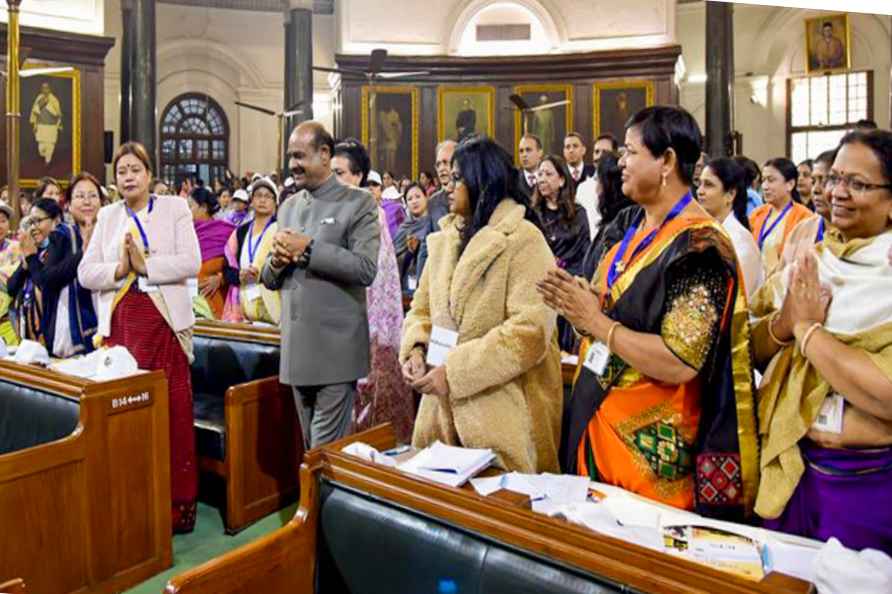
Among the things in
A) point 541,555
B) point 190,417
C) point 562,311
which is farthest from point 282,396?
point 541,555

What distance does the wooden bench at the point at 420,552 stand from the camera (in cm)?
138

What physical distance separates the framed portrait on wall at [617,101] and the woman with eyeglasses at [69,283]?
1160 cm

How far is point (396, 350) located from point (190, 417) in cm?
98

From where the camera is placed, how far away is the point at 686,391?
1823 mm

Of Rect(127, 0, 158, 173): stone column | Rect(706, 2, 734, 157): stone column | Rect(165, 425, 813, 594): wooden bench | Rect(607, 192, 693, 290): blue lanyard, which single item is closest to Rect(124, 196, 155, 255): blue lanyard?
Rect(165, 425, 813, 594): wooden bench

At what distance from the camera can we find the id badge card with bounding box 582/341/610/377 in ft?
6.22

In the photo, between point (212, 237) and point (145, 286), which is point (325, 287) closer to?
point (145, 286)

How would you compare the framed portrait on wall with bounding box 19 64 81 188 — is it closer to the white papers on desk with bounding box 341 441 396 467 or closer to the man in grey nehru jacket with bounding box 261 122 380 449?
the man in grey nehru jacket with bounding box 261 122 380 449

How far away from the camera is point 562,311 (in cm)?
188

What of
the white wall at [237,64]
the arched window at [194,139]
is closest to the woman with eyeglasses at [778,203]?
the white wall at [237,64]

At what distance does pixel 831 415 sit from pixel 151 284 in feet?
8.91

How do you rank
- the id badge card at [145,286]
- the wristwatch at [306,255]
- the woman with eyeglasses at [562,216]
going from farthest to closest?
the woman with eyeglasses at [562,216] → the id badge card at [145,286] → the wristwatch at [306,255]

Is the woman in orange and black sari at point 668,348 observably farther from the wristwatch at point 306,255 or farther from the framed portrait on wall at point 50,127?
the framed portrait on wall at point 50,127

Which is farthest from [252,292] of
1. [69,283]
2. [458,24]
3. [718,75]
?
[458,24]
